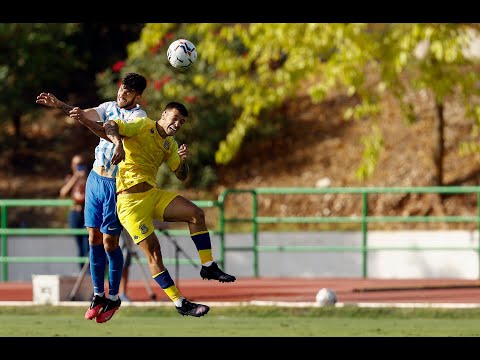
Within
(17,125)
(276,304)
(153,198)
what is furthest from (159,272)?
(17,125)

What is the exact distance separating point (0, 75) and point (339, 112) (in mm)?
7279

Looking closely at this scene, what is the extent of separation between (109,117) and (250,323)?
3.77m

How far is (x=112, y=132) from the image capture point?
11.6 meters

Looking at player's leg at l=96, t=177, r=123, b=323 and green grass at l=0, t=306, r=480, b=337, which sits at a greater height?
Result: player's leg at l=96, t=177, r=123, b=323

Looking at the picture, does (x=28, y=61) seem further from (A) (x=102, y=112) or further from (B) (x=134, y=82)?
(B) (x=134, y=82)

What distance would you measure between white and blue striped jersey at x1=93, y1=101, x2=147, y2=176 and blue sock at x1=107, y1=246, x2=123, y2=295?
2.65 feet

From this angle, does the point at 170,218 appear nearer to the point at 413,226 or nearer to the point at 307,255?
the point at 307,255

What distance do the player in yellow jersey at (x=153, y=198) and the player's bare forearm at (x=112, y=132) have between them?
233 millimetres

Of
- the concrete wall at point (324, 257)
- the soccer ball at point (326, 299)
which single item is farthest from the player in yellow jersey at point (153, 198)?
the concrete wall at point (324, 257)

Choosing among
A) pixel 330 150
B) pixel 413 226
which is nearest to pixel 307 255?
pixel 413 226

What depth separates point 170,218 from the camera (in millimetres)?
12227

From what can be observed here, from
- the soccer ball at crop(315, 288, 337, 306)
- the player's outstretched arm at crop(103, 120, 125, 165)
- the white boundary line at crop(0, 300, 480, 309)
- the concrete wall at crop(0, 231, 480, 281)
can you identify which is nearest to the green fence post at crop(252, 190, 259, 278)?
the concrete wall at crop(0, 231, 480, 281)

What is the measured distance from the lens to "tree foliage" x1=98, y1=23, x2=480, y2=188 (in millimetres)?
21719

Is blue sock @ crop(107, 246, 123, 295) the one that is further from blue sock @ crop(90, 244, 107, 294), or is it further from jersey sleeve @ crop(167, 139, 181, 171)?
jersey sleeve @ crop(167, 139, 181, 171)
